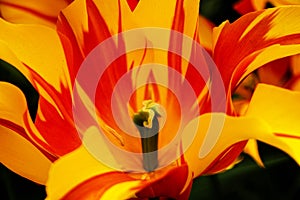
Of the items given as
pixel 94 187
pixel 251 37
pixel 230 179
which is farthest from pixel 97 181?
pixel 230 179

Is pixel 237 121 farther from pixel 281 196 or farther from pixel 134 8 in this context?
pixel 281 196

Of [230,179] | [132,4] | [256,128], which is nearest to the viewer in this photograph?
[256,128]

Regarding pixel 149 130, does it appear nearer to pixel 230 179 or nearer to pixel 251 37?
pixel 251 37

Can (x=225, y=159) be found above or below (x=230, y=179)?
above

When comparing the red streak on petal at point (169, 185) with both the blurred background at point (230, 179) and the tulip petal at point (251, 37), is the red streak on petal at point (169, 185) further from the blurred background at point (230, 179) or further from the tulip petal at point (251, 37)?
the blurred background at point (230, 179)

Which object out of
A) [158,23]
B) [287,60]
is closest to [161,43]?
[158,23]

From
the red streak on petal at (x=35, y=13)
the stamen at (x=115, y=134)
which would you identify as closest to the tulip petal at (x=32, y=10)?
the red streak on petal at (x=35, y=13)
